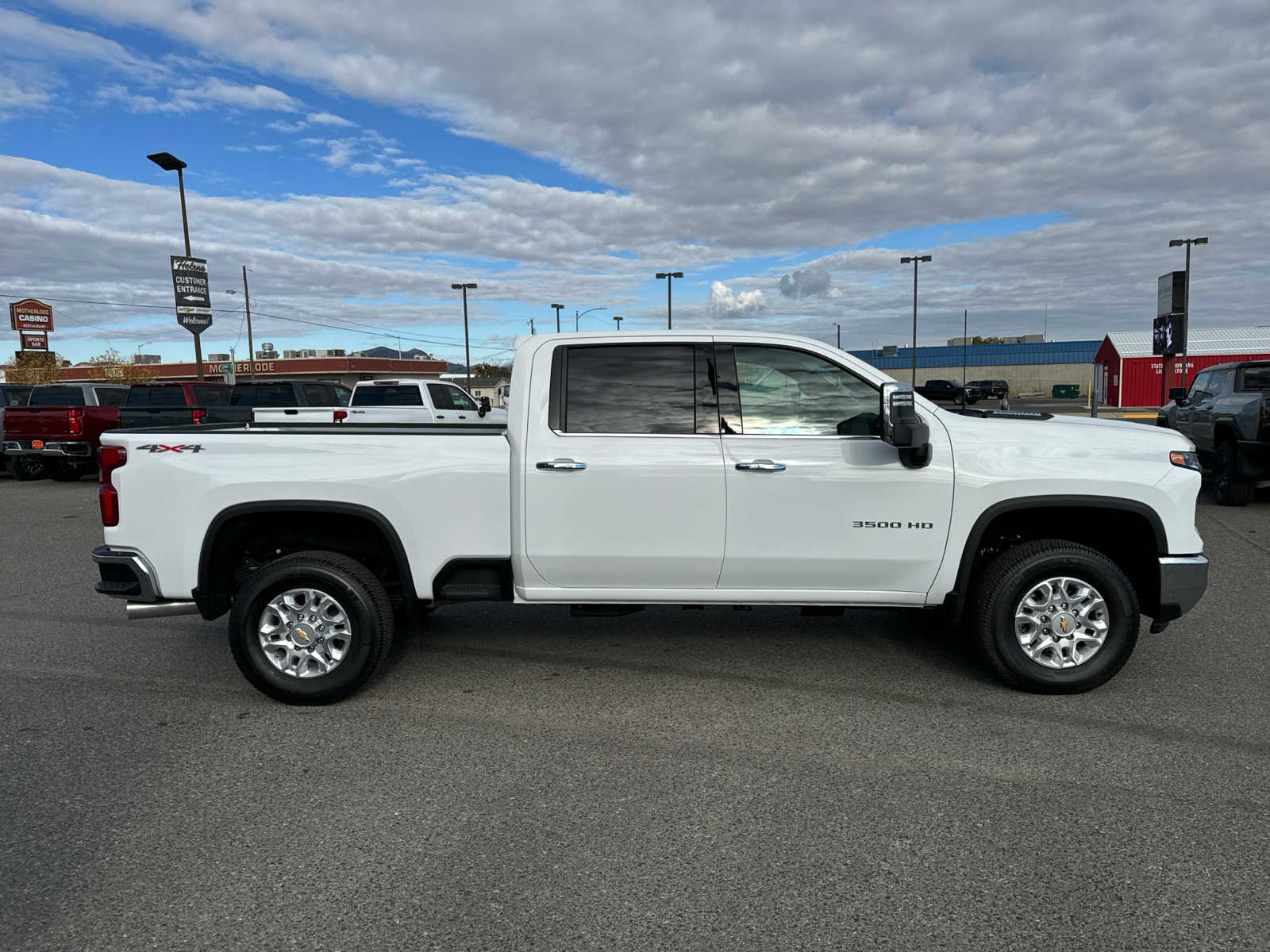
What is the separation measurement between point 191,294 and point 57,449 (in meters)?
12.0

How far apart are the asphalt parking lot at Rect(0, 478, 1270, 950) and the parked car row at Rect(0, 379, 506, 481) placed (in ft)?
28.7

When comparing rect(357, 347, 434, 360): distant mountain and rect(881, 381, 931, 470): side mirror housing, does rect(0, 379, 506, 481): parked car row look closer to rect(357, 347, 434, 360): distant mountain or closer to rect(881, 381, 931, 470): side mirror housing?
rect(881, 381, 931, 470): side mirror housing

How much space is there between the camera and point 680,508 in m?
4.60

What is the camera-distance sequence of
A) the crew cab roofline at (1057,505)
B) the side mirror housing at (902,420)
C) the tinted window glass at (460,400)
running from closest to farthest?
1. the side mirror housing at (902,420)
2. the crew cab roofline at (1057,505)
3. the tinted window glass at (460,400)

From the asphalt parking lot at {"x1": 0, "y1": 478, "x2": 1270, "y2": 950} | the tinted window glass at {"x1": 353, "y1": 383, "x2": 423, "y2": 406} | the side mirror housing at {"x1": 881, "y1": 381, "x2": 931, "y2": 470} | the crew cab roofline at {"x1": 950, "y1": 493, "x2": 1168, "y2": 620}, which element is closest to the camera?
the asphalt parking lot at {"x1": 0, "y1": 478, "x2": 1270, "y2": 950}

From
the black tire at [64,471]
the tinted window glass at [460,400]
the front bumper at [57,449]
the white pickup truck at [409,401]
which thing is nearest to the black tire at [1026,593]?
the white pickup truck at [409,401]

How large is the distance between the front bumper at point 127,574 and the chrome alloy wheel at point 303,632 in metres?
0.66

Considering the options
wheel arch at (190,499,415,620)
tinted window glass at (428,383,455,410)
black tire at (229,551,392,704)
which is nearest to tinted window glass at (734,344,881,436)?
wheel arch at (190,499,415,620)

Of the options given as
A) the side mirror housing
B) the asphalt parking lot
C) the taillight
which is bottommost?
the asphalt parking lot

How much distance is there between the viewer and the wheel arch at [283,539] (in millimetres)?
4648

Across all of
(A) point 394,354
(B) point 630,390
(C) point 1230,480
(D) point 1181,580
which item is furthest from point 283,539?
(A) point 394,354

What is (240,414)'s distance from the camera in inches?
619

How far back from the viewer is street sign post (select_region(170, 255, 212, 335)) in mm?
25031

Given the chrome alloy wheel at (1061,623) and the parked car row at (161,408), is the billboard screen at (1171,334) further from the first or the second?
the chrome alloy wheel at (1061,623)
